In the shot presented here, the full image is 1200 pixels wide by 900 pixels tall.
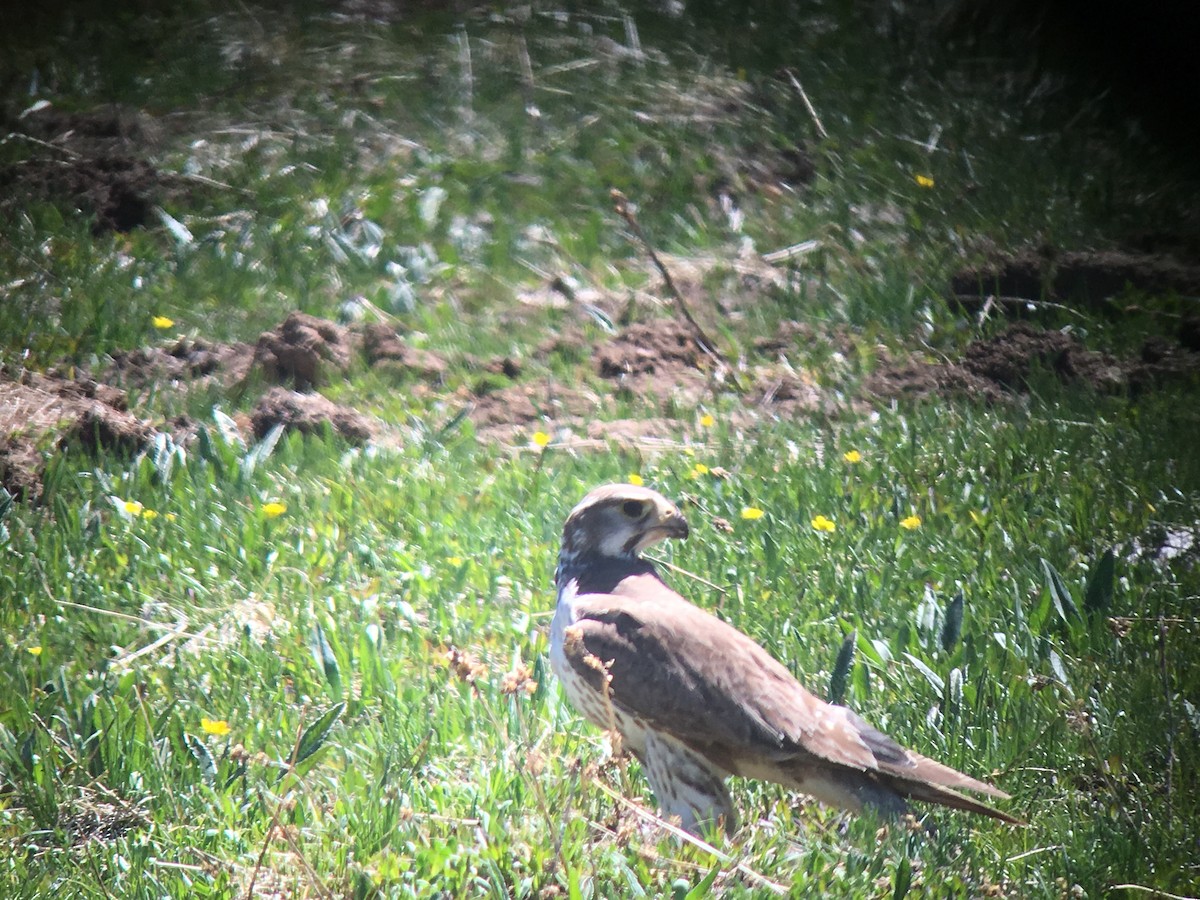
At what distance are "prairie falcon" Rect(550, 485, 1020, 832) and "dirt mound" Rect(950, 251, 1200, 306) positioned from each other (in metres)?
4.21

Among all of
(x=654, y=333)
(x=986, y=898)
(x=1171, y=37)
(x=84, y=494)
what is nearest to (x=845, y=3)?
(x=1171, y=37)

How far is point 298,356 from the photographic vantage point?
6.60 m

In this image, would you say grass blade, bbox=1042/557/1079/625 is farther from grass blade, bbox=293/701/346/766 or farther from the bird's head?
grass blade, bbox=293/701/346/766

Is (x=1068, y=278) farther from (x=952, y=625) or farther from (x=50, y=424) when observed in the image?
(x=50, y=424)

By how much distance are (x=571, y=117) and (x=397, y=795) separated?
692cm

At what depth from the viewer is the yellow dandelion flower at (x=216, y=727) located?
13.2ft

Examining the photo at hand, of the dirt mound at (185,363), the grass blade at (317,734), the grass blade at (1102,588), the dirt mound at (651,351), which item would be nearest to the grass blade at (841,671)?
the grass blade at (1102,588)

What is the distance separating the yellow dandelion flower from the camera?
4.03 m

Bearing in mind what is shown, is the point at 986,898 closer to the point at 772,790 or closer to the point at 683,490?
A: the point at 772,790

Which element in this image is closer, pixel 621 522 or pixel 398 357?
pixel 621 522

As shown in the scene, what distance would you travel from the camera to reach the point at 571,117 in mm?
9656

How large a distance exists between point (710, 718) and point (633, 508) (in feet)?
2.81

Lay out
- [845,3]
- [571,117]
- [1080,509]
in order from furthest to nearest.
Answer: [845,3] → [571,117] → [1080,509]

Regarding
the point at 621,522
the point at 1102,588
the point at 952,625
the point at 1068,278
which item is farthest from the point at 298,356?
the point at 1068,278
